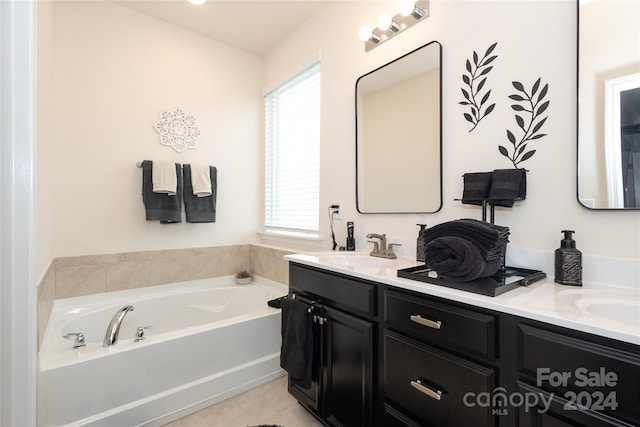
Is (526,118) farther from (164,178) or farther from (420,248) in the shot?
(164,178)

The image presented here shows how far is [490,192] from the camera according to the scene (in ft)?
4.14

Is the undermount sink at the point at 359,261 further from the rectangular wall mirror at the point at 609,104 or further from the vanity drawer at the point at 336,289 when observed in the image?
the rectangular wall mirror at the point at 609,104

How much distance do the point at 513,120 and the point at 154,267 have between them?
2716mm

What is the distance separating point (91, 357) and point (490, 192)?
6.89 ft

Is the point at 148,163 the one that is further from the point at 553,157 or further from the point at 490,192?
the point at 553,157

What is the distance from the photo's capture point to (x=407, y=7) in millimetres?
1629

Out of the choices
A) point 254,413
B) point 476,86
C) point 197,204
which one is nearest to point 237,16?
point 197,204

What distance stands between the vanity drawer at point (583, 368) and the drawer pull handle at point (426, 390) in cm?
29

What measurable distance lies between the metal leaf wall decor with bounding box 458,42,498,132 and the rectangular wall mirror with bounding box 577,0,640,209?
0.33 m

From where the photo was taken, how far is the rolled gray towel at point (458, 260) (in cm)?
97

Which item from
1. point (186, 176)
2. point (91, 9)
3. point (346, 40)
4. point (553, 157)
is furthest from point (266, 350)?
point (91, 9)

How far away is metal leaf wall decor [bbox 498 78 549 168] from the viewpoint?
1207 millimetres

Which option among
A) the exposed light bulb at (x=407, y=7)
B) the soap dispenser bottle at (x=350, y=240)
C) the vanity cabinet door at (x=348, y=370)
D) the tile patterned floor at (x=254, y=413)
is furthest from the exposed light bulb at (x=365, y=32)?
the tile patterned floor at (x=254, y=413)

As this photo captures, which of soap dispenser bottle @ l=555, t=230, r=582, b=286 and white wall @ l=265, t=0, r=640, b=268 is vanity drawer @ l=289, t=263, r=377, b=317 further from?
soap dispenser bottle @ l=555, t=230, r=582, b=286
